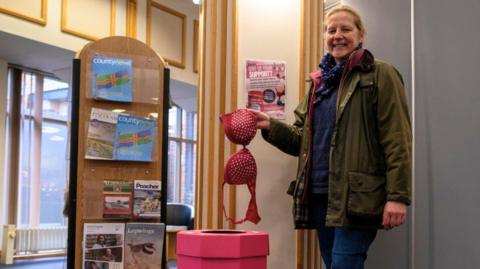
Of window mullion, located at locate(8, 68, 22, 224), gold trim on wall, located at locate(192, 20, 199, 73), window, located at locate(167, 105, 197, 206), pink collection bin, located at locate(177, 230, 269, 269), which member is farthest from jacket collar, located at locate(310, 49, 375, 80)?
window, located at locate(167, 105, 197, 206)

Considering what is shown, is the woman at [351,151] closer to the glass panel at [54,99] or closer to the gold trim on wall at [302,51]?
the gold trim on wall at [302,51]

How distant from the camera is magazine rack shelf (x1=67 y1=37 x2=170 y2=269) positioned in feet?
7.50

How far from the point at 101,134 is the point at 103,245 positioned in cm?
49

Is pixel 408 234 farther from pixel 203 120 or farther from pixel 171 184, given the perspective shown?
pixel 171 184

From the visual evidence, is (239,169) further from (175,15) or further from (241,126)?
(175,15)

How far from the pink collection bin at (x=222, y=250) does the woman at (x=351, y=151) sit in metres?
0.24

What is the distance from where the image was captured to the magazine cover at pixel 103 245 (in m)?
2.26

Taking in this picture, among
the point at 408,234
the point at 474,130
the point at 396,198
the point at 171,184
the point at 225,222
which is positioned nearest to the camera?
the point at 396,198

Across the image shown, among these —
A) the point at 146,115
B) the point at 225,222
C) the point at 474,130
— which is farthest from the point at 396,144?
the point at 146,115

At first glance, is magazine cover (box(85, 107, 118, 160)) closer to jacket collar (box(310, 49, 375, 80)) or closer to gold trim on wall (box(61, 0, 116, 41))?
jacket collar (box(310, 49, 375, 80))

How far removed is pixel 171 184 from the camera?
9375mm

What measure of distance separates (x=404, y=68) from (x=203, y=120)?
0.96 metres

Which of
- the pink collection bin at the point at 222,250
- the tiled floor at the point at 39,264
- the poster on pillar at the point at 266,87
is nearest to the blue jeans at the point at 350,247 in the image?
the pink collection bin at the point at 222,250

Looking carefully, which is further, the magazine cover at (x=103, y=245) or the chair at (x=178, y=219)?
the chair at (x=178, y=219)
